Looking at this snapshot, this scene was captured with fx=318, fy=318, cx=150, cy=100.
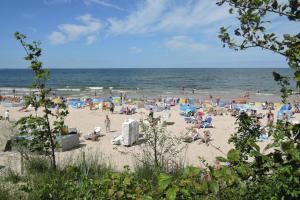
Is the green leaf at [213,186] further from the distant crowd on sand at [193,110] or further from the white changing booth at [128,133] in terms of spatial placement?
the distant crowd on sand at [193,110]

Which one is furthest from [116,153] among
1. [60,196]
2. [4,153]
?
[60,196]

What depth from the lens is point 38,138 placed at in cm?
507

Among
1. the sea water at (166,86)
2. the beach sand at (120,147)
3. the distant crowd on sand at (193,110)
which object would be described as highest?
the sea water at (166,86)

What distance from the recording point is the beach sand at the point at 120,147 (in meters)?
10.8

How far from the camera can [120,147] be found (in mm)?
13883

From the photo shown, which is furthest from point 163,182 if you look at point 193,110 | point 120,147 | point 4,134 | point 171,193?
point 193,110

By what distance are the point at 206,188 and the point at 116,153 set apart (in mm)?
11530

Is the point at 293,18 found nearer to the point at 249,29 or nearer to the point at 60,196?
the point at 249,29

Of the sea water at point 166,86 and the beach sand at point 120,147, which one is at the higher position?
the sea water at point 166,86

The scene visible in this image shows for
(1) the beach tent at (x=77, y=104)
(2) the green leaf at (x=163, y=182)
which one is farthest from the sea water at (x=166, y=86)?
(2) the green leaf at (x=163, y=182)

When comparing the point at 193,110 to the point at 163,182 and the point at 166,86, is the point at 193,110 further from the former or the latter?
the point at 166,86

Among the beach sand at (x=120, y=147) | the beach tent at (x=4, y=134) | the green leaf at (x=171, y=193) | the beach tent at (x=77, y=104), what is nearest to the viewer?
the green leaf at (x=171, y=193)

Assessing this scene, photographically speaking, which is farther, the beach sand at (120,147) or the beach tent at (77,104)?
the beach tent at (77,104)

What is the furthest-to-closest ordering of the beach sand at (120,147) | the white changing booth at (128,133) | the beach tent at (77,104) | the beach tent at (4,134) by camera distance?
the beach tent at (77,104), the white changing booth at (128,133), the beach tent at (4,134), the beach sand at (120,147)
